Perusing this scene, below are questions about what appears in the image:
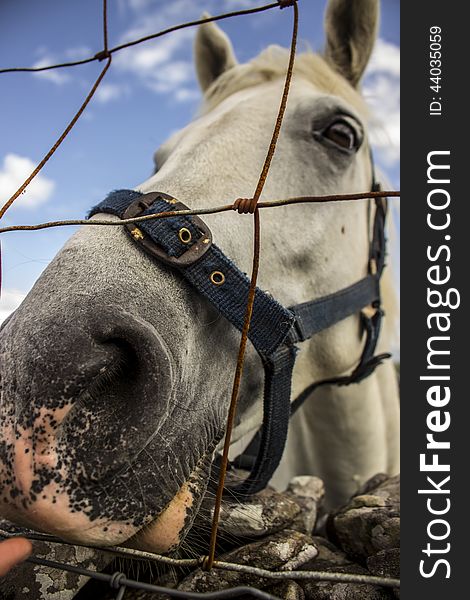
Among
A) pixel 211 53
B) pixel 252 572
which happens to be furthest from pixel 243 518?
pixel 211 53

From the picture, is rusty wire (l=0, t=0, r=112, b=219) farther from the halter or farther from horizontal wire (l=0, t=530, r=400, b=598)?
horizontal wire (l=0, t=530, r=400, b=598)

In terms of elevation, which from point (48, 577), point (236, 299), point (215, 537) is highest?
point (236, 299)

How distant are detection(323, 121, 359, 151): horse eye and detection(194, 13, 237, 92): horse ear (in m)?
1.05

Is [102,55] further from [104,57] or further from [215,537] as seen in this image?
[215,537]

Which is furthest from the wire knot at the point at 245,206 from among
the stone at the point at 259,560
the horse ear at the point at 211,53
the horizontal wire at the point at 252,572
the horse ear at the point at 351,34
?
the horse ear at the point at 211,53

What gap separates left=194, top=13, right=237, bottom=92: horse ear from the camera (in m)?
2.54

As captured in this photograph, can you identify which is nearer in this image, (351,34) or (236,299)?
(236,299)

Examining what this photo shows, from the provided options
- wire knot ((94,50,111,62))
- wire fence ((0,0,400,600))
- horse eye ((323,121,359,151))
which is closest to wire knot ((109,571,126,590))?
wire fence ((0,0,400,600))

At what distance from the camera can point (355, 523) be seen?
126 centimetres

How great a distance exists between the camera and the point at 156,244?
110cm

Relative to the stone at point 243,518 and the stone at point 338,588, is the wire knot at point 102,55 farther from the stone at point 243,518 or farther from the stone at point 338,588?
the stone at point 338,588

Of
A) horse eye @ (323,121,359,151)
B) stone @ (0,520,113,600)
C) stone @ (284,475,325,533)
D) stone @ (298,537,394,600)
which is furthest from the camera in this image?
horse eye @ (323,121,359,151)

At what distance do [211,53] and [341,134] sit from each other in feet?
3.94

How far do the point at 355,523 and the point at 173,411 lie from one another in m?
0.59
